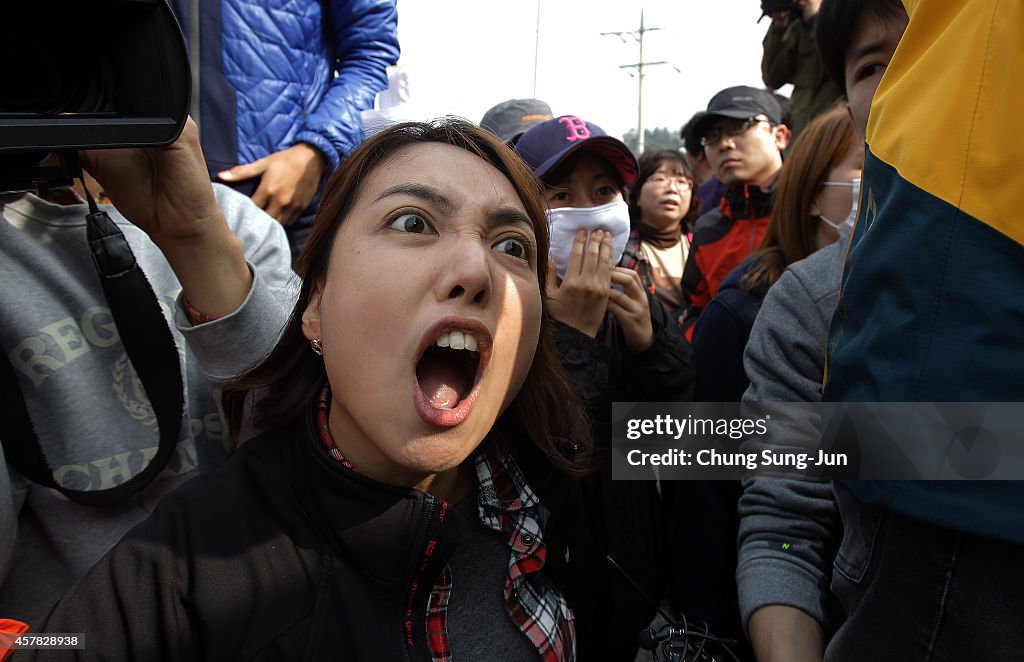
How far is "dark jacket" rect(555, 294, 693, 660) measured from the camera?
1.74m

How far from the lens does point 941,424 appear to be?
2.93ft

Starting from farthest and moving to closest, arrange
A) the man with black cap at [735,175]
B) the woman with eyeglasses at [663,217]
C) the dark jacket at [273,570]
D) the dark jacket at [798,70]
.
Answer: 1. the woman with eyeglasses at [663,217]
2. the dark jacket at [798,70]
3. the man with black cap at [735,175]
4. the dark jacket at [273,570]

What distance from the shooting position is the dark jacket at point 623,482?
174 cm

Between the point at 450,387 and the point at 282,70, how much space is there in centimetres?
160

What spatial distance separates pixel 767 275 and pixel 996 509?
1620 mm

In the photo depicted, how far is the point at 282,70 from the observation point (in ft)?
7.59

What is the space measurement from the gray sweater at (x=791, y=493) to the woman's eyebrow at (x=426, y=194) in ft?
3.33

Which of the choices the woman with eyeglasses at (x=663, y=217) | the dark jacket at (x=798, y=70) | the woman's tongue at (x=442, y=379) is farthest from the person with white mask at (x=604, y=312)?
the dark jacket at (x=798, y=70)

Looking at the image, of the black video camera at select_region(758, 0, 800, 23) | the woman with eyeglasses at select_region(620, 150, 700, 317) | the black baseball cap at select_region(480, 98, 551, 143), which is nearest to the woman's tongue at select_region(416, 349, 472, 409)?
the black baseball cap at select_region(480, 98, 551, 143)

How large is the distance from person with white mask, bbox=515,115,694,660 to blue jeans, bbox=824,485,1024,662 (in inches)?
36.5

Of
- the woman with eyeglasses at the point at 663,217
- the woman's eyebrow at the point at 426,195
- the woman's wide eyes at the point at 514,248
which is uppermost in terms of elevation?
the woman's eyebrow at the point at 426,195

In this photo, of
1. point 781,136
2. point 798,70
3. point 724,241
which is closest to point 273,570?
point 724,241

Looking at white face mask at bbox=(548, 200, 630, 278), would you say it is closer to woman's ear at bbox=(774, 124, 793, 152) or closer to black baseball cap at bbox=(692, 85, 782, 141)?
black baseball cap at bbox=(692, 85, 782, 141)

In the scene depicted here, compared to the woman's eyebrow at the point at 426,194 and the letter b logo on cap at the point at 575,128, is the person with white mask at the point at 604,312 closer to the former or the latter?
the letter b logo on cap at the point at 575,128
